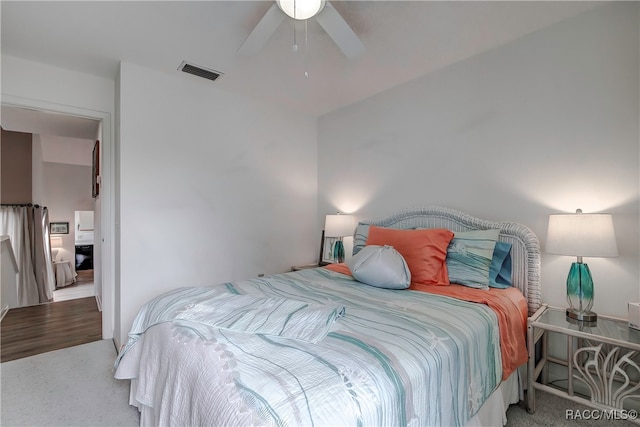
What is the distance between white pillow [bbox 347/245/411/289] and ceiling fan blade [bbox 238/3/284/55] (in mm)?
1639

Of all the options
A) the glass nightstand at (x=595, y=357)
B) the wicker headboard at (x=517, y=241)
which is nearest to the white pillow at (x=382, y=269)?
the wicker headboard at (x=517, y=241)

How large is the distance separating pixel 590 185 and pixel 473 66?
131 cm

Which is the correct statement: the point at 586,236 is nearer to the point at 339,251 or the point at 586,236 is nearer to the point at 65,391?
the point at 339,251

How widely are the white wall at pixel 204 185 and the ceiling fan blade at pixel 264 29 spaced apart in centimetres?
135

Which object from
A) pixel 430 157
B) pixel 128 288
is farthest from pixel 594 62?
pixel 128 288

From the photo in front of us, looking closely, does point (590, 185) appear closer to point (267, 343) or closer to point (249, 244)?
point (267, 343)

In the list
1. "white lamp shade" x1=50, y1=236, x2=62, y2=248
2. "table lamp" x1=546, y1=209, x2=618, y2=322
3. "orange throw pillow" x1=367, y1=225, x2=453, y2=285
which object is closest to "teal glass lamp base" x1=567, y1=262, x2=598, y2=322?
"table lamp" x1=546, y1=209, x2=618, y2=322

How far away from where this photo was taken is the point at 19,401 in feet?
6.25

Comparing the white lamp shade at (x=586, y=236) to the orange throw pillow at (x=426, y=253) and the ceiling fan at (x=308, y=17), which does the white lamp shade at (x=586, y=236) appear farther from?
the ceiling fan at (x=308, y=17)

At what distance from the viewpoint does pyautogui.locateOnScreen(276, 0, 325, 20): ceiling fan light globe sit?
1.56 metres

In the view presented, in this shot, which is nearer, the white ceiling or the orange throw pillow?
the white ceiling

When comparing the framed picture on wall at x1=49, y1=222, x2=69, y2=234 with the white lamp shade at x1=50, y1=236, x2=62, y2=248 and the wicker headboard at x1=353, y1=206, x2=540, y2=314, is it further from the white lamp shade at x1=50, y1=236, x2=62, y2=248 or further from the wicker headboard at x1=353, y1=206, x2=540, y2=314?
the wicker headboard at x1=353, y1=206, x2=540, y2=314

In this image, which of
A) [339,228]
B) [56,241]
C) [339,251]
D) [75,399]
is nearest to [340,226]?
[339,228]

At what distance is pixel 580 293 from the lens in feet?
5.81
